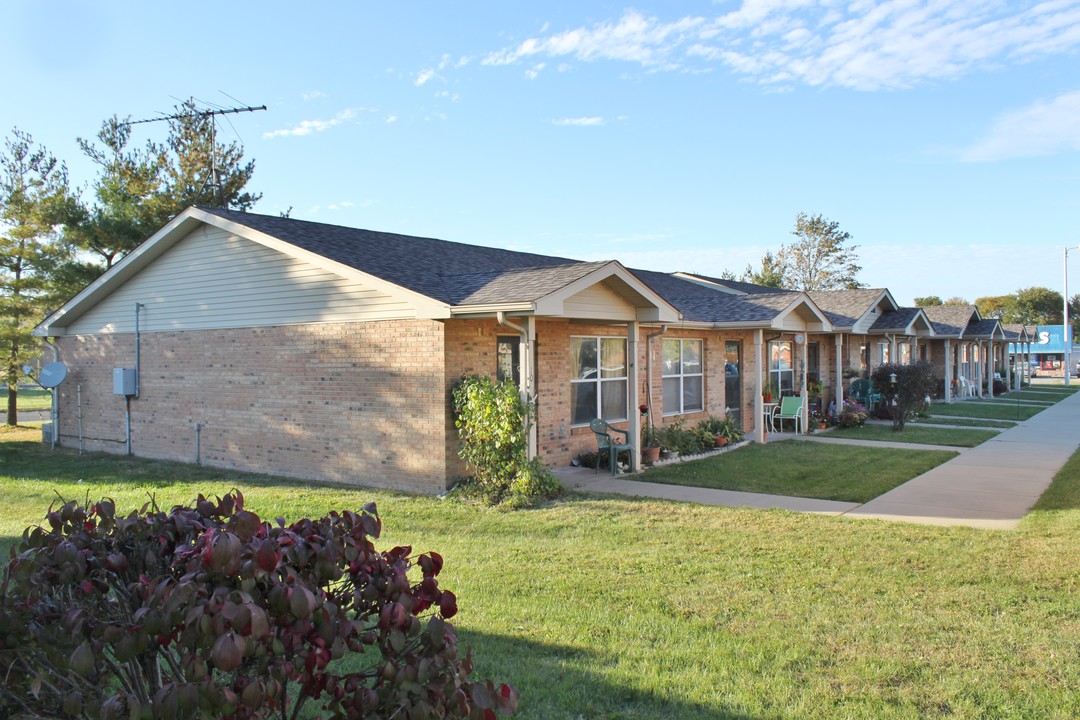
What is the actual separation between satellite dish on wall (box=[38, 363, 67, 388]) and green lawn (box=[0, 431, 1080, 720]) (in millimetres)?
7512

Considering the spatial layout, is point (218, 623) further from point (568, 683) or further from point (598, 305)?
point (598, 305)

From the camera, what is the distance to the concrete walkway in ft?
32.3

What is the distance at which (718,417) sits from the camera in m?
18.0

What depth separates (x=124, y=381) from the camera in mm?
15828

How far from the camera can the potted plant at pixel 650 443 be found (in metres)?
14.0

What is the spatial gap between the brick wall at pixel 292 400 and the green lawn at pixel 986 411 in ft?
67.3

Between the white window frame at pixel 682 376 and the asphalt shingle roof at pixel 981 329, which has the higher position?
the asphalt shingle roof at pixel 981 329

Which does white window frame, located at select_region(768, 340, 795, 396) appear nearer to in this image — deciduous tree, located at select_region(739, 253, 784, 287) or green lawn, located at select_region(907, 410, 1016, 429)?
green lawn, located at select_region(907, 410, 1016, 429)

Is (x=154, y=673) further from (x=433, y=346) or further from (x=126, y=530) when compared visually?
(x=433, y=346)

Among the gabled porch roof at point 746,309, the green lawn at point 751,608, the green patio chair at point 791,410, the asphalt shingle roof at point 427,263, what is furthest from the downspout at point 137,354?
the green patio chair at point 791,410

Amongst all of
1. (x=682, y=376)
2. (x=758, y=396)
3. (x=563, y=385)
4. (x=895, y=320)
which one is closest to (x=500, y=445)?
(x=563, y=385)

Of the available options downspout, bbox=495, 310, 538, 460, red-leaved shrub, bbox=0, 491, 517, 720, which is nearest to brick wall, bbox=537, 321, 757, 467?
downspout, bbox=495, 310, 538, 460

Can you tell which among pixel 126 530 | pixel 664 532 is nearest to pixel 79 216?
pixel 664 532

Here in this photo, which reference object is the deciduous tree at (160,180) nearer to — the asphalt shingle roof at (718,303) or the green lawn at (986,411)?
the asphalt shingle roof at (718,303)
